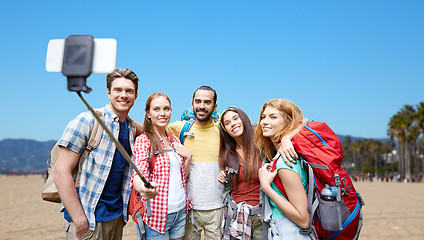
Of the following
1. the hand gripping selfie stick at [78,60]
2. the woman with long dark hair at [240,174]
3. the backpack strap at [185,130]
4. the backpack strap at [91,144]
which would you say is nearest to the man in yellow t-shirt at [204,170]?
the backpack strap at [185,130]

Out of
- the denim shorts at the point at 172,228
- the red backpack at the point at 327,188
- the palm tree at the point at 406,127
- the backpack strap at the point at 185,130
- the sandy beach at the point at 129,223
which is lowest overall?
the sandy beach at the point at 129,223

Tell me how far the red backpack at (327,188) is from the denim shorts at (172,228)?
48.0 inches

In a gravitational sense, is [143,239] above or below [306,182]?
below

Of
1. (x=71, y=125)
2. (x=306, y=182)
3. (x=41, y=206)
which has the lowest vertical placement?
(x=41, y=206)

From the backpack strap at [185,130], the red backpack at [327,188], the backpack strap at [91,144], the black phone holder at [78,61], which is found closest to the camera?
the black phone holder at [78,61]

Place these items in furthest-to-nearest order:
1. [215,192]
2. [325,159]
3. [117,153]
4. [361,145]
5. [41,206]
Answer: [361,145], [41,206], [215,192], [117,153], [325,159]

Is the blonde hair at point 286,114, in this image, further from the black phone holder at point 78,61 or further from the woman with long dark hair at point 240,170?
the black phone holder at point 78,61

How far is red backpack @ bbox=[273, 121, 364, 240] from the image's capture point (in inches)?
111

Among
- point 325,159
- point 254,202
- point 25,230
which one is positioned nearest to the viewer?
point 325,159

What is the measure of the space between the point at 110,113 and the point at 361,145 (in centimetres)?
11430

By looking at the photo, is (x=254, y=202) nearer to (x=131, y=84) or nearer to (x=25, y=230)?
(x=131, y=84)

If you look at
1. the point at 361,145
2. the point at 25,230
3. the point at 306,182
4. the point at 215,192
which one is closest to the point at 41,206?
the point at 25,230

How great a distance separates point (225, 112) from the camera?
439 centimetres

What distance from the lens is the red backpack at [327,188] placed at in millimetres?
2822
